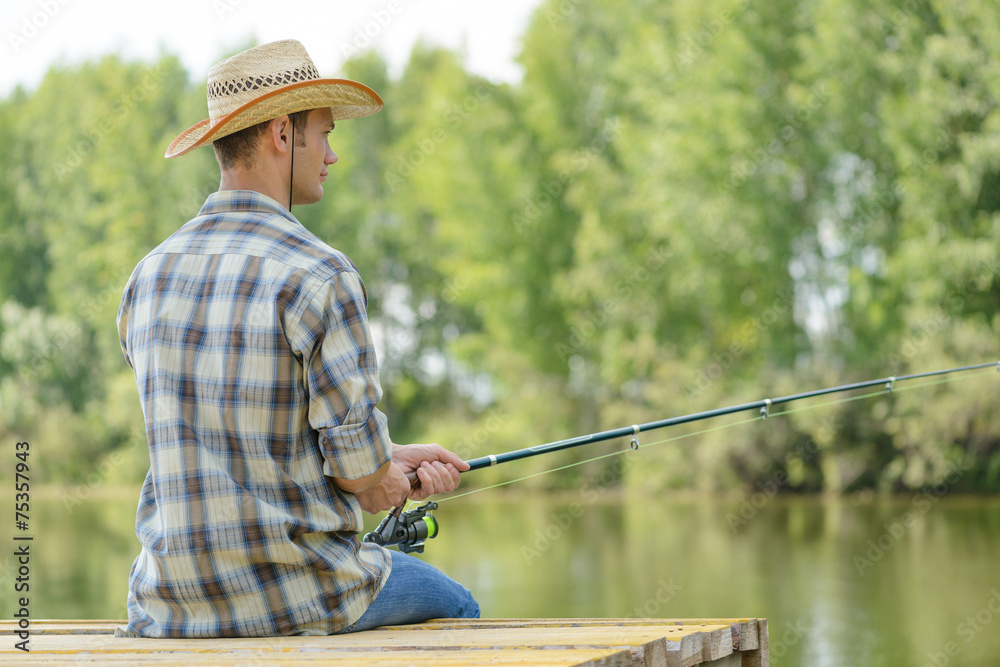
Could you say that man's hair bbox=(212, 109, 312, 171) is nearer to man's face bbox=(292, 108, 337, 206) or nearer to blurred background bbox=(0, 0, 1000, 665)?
man's face bbox=(292, 108, 337, 206)

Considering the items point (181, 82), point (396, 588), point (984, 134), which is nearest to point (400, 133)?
point (181, 82)

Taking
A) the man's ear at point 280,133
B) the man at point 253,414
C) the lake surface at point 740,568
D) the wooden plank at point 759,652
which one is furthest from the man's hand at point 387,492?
the lake surface at point 740,568

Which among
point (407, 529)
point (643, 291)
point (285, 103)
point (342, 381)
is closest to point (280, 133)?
point (285, 103)

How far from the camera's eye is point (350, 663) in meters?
1.72

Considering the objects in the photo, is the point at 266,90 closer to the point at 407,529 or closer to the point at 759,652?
the point at 407,529

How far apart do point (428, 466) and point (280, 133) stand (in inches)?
27.3

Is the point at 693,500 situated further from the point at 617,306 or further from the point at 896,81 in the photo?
the point at 896,81

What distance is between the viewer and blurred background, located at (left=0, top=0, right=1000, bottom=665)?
894 cm

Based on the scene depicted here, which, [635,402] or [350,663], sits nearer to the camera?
[350,663]

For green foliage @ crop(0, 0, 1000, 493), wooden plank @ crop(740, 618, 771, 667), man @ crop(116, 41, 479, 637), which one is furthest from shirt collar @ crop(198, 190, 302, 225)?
green foliage @ crop(0, 0, 1000, 493)

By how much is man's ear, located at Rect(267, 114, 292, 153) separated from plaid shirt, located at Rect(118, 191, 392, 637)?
7.5 inches

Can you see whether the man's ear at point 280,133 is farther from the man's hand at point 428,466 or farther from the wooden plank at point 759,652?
the wooden plank at point 759,652

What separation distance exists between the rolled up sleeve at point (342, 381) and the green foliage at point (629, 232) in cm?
1190

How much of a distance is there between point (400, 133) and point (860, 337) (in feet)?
41.1
